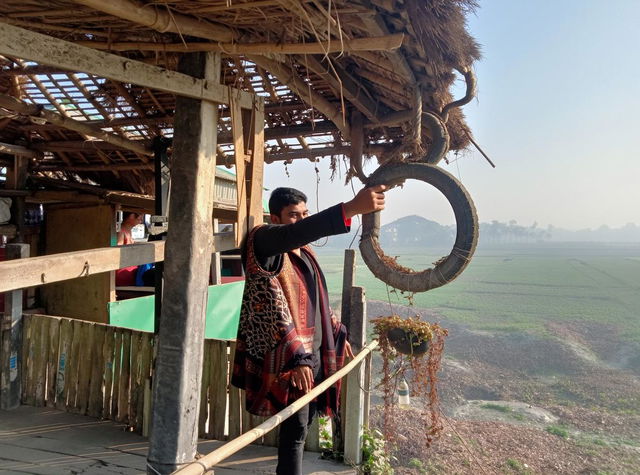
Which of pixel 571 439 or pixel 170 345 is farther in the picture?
pixel 571 439

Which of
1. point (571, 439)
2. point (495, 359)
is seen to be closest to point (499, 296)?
point (495, 359)

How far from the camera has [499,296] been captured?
6656cm

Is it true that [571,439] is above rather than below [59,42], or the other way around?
below

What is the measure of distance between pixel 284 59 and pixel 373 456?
3.32 meters

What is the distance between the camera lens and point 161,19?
2012 millimetres

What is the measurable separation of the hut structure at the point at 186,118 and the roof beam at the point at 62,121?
0.01 metres

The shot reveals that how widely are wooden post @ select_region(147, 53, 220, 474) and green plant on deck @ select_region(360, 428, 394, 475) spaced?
1.90 metres

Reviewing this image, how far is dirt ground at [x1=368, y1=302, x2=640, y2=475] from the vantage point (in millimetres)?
14133

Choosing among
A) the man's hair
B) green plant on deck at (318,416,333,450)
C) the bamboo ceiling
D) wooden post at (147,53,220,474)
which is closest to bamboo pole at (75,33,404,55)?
the bamboo ceiling

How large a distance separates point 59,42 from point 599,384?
103 ft

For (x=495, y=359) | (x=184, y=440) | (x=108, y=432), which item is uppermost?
(x=184, y=440)

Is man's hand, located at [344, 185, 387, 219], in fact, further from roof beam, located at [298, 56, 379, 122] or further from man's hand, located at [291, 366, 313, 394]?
roof beam, located at [298, 56, 379, 122]

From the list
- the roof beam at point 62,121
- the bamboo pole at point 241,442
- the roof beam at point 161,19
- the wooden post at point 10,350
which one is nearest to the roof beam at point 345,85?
the roof beam at point 161,19

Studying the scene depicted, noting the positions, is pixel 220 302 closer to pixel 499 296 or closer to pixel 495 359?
pixel 495 359
